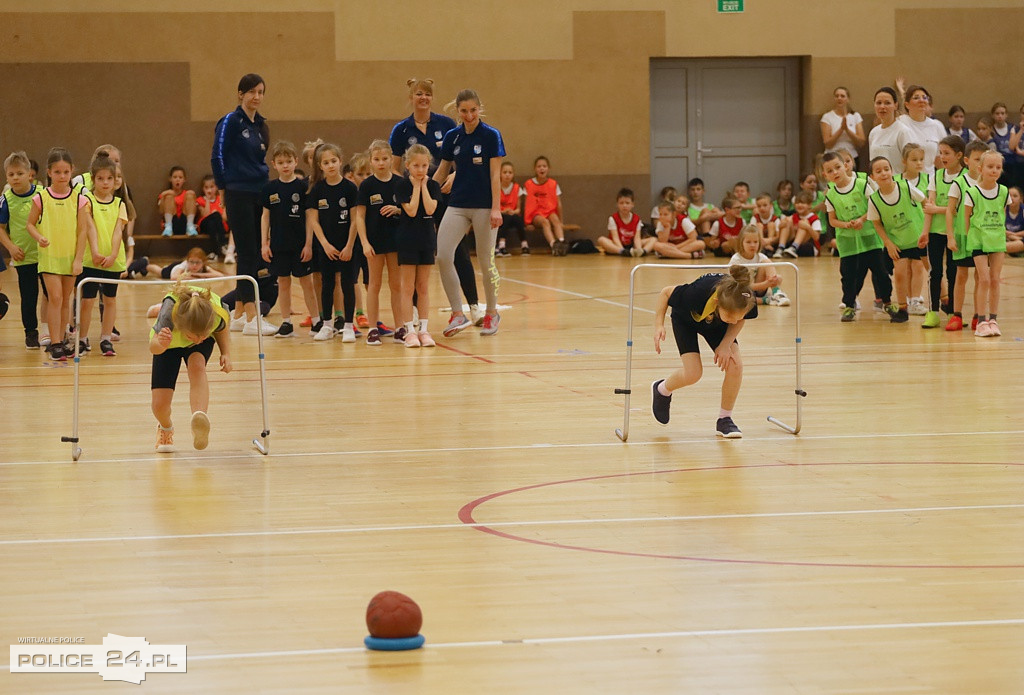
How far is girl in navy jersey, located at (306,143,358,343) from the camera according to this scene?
1179 cm

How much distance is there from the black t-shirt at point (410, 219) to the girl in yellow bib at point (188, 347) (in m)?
3.96

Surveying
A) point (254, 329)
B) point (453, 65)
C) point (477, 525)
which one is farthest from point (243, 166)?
point (453, 65)

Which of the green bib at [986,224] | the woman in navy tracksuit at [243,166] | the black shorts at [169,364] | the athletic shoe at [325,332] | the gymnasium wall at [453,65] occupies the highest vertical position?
the gymnasium wall at [453,65]

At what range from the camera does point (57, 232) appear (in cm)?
1105

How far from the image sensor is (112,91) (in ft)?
71.8

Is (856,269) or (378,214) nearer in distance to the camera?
(378,214)

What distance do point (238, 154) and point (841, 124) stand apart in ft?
45.7

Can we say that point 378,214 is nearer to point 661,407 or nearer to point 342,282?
point 342,282

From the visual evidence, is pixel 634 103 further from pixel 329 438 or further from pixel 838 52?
→ pixel 329 438

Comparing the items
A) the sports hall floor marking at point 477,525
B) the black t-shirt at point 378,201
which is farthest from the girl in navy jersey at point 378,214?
the sports hall floor marking at point 477,525

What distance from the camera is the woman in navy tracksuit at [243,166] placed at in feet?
38.3

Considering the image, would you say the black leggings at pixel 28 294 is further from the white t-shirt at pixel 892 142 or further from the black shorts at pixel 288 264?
the white t-shirt at pixel 892 142

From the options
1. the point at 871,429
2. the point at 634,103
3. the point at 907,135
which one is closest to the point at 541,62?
the point at 634,103

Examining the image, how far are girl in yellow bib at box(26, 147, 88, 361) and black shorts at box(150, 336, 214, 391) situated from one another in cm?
390
